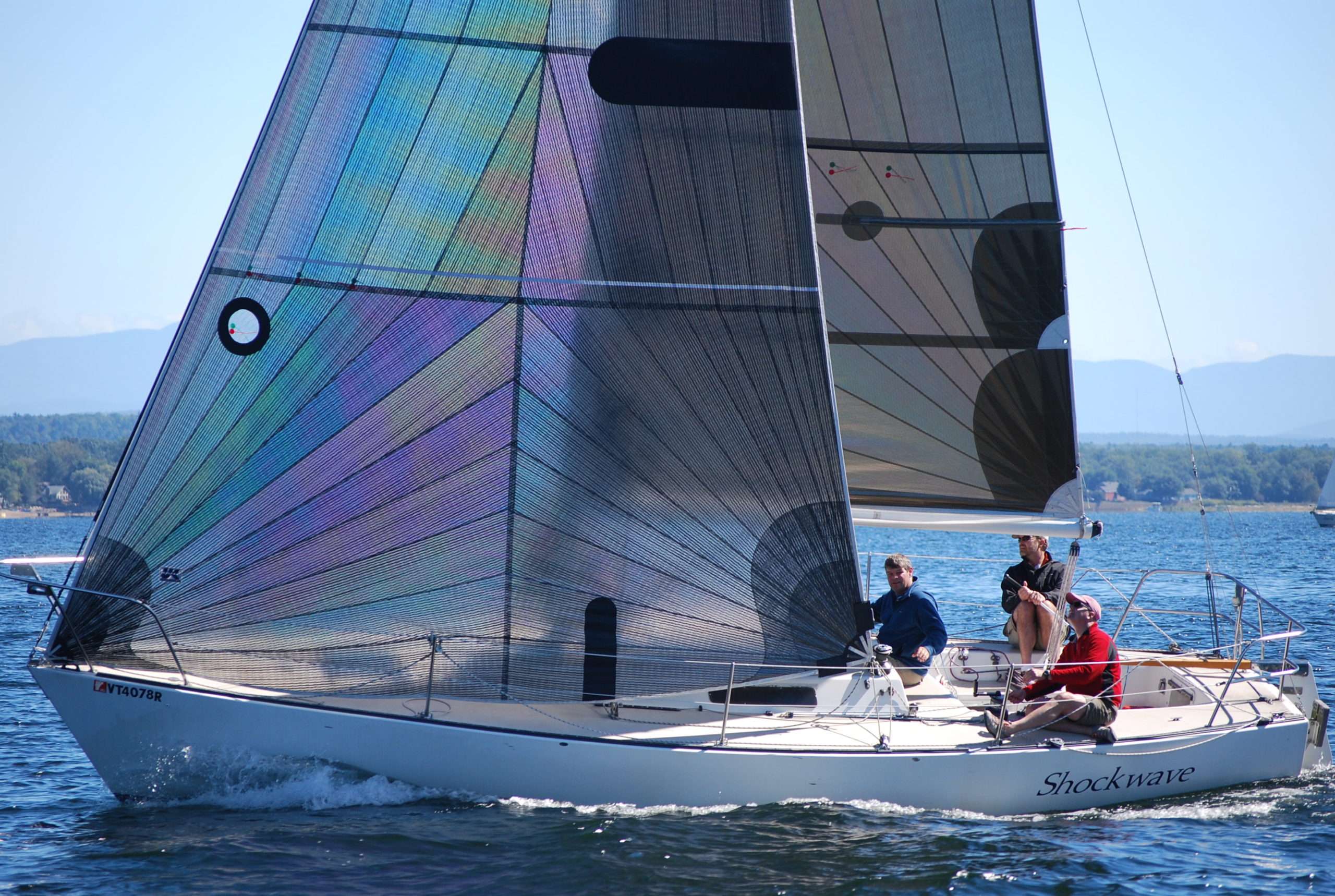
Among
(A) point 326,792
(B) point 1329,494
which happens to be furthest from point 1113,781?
(B) point 1329,494

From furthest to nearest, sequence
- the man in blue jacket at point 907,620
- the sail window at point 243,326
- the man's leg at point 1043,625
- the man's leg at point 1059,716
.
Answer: the man's leg at point 1043,625 → the man in blue jacket at point 907,620 → the man's leg at point 1059,716 → the sail window at point 243,326

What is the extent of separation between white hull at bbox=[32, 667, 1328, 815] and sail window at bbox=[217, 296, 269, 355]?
6.57ft

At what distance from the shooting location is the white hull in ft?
21.9

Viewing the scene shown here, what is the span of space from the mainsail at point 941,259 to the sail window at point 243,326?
453 cm

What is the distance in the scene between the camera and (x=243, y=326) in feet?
23.0

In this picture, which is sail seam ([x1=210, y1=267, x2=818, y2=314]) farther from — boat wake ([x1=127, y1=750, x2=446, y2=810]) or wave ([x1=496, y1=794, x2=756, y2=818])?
wave ([x1=496, y1=794, x2=756, y2=818])

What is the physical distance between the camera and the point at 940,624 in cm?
786

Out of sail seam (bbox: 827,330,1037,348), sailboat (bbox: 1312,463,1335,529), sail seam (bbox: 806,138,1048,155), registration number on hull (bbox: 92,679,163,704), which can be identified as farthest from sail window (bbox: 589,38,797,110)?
sailboat (bbox: 1312,463,1335,529)

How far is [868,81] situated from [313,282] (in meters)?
4.80

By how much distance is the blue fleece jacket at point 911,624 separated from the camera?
780 centimetres

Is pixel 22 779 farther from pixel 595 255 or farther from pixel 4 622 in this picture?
pixel 4 622

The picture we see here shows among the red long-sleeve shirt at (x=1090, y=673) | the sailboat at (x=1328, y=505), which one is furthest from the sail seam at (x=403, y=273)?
the sailboat at (x=1328, y=505)

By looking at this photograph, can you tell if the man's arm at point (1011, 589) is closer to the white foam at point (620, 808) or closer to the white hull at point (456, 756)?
the white hull at point (456, 756)

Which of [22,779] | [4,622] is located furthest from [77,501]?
[22,779]
